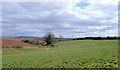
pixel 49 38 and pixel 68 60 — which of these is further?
pixel 49 38

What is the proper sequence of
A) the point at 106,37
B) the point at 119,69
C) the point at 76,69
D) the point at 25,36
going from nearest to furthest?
1. the point at 119,69
2. the point at 76,69
3. the point at 106,37
4. the point at 25,36

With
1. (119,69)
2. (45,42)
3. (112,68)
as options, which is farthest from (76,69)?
(45,42)

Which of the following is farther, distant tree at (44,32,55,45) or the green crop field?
distant tree at (44,32,55,45)

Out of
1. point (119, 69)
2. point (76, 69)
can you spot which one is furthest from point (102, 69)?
point (76, 69)

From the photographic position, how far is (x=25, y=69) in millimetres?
10719

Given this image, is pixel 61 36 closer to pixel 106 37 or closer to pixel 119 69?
pixel 106 37

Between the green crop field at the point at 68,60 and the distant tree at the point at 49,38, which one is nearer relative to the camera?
the green crop field at the point at 68,60

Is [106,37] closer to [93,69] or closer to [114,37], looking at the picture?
[114,37]

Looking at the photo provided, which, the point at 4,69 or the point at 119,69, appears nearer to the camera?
the point at 119,69

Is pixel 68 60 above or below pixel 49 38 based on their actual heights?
below

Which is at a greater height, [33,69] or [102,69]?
[102,69]

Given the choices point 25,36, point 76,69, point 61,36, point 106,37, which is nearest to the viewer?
point 76,69

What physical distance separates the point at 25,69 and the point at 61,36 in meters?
126

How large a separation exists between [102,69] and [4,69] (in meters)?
10.7
